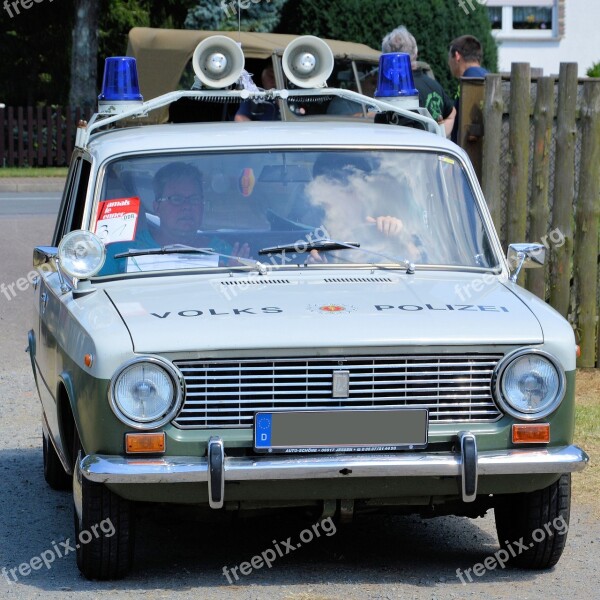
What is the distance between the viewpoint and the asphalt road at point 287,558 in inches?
206

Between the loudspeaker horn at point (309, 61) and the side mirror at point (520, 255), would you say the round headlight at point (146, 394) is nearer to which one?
the side mirror at point (520, 255)

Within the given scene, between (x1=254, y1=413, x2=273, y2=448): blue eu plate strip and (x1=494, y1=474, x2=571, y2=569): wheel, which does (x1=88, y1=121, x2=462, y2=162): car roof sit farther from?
(x1=494, y1=474, x2=571, y2=569): wheel

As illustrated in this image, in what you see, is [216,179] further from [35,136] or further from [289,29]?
[35,136]

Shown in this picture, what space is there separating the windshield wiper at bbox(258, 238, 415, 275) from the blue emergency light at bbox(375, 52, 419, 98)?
5.06 ft

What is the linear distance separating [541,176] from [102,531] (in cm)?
531

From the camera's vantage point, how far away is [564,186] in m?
9.60

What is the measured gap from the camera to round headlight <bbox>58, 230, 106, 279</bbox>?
18.5ft

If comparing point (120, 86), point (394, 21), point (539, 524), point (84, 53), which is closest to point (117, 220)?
point (120, 86)

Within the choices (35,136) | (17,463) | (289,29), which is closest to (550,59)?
(289,29)

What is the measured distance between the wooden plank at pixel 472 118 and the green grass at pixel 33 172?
64.3 feet

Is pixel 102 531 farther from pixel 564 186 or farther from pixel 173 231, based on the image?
pixel 564 186

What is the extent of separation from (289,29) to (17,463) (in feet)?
80.5

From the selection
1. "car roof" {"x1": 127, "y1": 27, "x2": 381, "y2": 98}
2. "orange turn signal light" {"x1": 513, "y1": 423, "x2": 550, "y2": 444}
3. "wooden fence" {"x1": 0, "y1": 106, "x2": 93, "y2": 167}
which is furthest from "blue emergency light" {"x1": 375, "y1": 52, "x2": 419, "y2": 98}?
"wooden fence" {"x1": 0, "y1": 106, "x2": 93, "y2": 167}

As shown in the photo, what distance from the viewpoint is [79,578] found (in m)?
5.40
